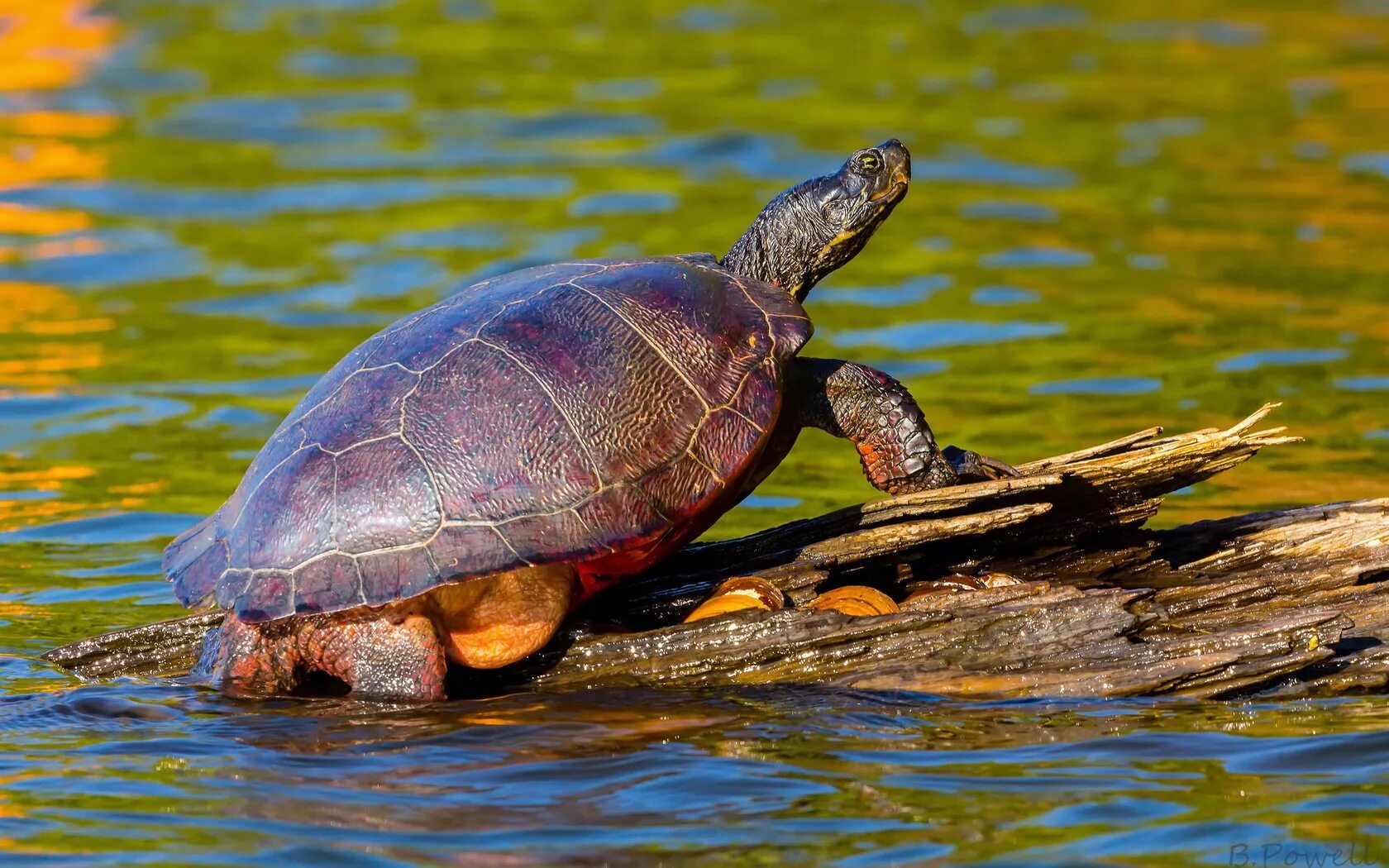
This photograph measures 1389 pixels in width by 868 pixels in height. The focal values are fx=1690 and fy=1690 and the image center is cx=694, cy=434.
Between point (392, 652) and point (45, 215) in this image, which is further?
point (45, 215)

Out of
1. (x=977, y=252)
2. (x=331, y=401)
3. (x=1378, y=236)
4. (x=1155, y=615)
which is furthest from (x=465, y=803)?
(x=1378, y=236)

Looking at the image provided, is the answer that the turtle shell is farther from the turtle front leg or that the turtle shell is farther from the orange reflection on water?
the orange reflection on water

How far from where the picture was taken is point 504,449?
17.3 ft

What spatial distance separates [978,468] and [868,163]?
1269 mm

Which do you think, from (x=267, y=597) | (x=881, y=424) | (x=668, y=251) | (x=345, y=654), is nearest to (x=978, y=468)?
(x=881, y=424)

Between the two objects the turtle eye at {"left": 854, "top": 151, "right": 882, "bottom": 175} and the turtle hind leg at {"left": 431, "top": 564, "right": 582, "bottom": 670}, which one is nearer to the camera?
the turtle hind leg at {"left": 431, "top": 564, "right": 582, "bottom": 670}

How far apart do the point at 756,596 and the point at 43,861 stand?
7.42 ft

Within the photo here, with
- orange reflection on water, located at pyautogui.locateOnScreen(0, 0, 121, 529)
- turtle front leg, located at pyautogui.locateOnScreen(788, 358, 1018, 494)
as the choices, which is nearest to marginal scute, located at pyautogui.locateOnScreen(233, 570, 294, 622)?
turtle front leg, located at pyautogui.locateOnScreen(788, 358, 1018, 494)

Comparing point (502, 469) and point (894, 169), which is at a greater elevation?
point (894, 169)

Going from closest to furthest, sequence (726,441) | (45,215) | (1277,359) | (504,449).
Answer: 1. (504,449)
2. (726,441)
3. (1277,359)
4. (45,215)

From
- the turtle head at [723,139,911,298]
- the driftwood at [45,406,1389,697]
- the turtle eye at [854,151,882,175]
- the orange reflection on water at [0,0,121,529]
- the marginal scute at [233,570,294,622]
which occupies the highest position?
the orange reflection on water at [0,0,121,529]

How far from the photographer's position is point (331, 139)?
16750mm

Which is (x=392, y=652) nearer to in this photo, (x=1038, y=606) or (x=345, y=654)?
(x=345, y=654)

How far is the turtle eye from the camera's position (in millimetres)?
6289
